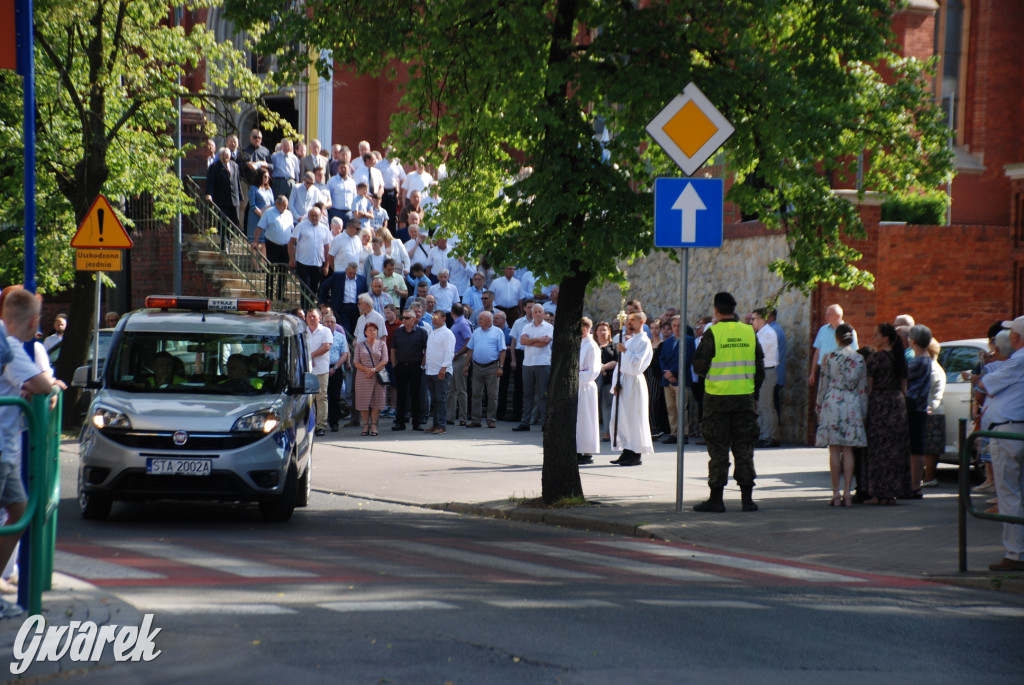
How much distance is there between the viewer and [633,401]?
1747 centimetres

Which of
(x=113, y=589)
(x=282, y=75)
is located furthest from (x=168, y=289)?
(x=113, y=589)

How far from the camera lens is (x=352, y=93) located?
39.3 meters

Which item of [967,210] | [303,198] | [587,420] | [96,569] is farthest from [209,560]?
[967,210]

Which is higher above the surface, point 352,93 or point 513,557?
point 352,93

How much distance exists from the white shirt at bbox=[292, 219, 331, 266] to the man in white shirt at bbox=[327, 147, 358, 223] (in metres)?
1.55

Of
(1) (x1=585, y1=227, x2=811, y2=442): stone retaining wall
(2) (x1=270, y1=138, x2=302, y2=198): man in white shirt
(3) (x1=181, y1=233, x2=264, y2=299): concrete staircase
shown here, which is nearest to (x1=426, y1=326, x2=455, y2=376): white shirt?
(1) (x1=585, y1=227, x2=811, y2=442): stone retaining wall

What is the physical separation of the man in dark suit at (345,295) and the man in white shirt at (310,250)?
0.94 metres

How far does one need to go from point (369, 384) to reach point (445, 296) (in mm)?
3927

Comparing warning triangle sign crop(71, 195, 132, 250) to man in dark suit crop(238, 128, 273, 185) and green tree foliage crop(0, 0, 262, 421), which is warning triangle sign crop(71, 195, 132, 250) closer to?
green tree foliage crop(0, 0, 262, 421)

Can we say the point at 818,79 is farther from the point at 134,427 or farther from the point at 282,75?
the point at 134,427

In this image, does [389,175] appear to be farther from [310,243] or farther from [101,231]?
[101,231]

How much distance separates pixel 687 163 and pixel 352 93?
2862cm

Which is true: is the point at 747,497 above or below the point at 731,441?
below

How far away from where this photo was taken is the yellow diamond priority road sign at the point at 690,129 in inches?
468
